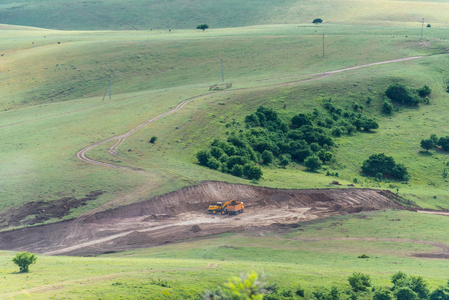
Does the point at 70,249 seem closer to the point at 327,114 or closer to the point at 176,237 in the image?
the point at 176,237

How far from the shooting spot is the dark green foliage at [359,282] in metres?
33.4

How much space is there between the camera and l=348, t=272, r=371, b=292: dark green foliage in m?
33.4

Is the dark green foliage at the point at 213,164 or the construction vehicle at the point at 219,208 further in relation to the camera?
the dark green foliage at the point at 213,164

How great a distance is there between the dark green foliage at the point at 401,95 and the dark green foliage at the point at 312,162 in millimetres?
38037

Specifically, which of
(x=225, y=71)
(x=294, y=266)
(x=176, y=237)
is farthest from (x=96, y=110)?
(x=294, y=266)

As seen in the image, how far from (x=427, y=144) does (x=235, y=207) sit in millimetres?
45375

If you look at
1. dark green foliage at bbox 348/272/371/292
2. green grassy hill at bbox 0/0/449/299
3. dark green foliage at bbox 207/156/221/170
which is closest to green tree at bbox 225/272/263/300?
green grassy hill at bbox 0/0/449/299

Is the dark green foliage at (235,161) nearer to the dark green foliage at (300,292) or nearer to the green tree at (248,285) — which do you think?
the dark green foliage at (300,292)

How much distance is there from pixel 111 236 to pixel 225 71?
7814cm

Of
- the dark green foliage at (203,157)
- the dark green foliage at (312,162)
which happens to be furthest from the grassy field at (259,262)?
the dark green foliage at (203,157)

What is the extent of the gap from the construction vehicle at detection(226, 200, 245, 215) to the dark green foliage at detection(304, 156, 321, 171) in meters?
21.8

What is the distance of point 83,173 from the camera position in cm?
6003

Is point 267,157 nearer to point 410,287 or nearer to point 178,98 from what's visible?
point 178,98

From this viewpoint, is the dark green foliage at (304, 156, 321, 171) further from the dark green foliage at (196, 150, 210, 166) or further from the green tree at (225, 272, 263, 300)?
the green tree at (225, 272, 263, 300)
